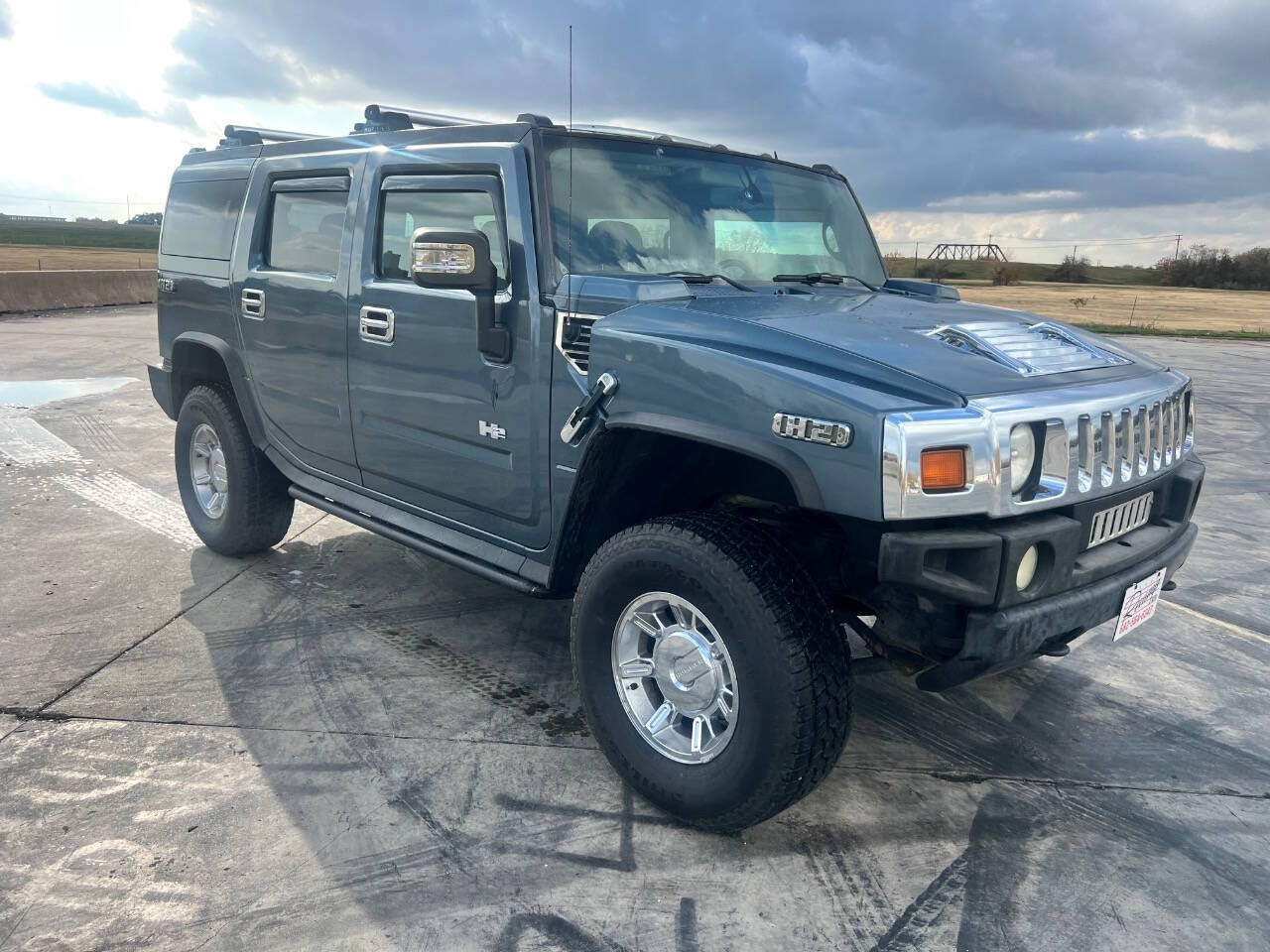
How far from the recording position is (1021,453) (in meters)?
2.48

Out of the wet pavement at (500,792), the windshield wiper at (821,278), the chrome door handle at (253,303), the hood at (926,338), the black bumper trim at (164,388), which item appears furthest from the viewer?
the black bumper trim at (164,388)

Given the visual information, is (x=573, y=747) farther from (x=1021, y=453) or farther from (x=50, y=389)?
(x=50, y=389)

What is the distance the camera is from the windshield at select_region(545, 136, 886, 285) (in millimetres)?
3227

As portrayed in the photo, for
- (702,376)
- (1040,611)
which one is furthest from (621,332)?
(1040,611)

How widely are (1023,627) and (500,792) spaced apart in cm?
160

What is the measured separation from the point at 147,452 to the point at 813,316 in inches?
233

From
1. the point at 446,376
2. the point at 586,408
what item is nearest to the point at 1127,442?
the point at 586,408

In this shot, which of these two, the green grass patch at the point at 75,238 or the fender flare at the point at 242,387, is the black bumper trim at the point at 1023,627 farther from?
the green grass patch at the point at 75,238

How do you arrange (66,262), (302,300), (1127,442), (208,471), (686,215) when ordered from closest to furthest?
(1127,442), (686,215), (302,300), (208,471), (66,262)

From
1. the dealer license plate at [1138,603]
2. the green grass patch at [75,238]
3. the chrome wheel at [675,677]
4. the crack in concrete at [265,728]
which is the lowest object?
the crack in concrete at [265,728]

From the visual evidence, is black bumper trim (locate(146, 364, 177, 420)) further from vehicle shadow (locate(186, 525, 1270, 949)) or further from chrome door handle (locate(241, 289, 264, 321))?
vehicle shadow (locate(186, 525, 1270, 949))

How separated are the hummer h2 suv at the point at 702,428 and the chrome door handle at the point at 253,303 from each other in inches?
3.9

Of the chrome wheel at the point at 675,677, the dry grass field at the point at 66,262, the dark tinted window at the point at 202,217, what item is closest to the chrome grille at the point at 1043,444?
the chrome wheel at the point at 675,677

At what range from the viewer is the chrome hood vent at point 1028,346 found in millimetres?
2793
